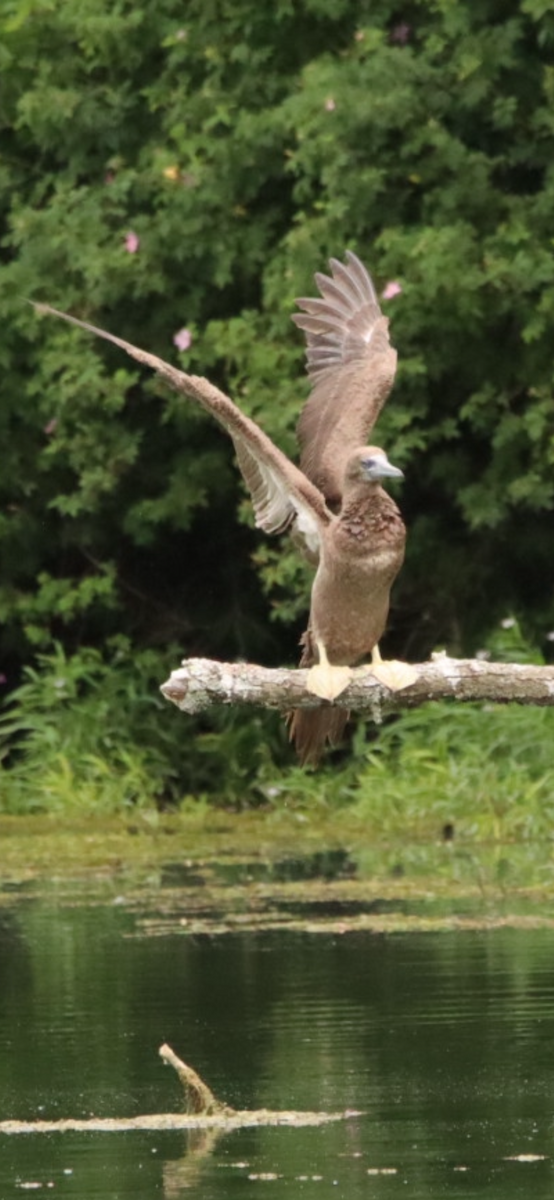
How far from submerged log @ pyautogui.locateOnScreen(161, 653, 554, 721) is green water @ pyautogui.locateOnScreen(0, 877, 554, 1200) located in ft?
3.79

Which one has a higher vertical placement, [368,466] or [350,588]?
[368,466]

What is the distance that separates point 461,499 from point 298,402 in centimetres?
92

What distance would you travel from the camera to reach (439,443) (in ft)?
49.0

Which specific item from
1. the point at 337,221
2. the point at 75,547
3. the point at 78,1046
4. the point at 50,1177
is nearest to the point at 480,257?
the point at 337,221

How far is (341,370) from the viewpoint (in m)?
9.64

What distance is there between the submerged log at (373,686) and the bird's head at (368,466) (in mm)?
686

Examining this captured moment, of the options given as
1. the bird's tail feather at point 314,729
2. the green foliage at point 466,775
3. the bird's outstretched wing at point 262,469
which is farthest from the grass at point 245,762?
the bird's tail feather at point 314,729

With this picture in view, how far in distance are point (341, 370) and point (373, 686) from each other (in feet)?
8.07

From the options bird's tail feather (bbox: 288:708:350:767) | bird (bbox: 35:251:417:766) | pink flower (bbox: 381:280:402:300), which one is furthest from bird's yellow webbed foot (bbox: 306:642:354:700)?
pink flower (bbox: 381:280:402:300)

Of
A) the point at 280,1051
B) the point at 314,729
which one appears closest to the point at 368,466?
the point at 314,729

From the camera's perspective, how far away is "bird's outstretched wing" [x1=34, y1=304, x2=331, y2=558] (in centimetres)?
779

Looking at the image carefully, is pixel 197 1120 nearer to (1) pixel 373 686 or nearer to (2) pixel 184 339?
(1) pixel 373 686

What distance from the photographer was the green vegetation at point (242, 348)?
14.0m

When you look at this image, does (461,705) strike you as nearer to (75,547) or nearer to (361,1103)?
(75,547)
